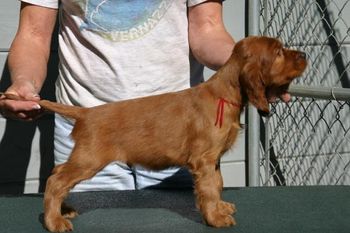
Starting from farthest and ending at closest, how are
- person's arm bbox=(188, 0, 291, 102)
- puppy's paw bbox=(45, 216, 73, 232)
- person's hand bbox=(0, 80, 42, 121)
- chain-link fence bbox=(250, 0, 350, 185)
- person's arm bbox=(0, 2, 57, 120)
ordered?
chain-link fence bbox=(250, 0, 350, 185) < person's arm bbox=(188, 0, 291, 102) < person's arm bbox=(0, 2, 57, 120) < person's hand bbox=(0, 80, 42, 121) < puppy's paw bbox=(45, 216, 73, 232)

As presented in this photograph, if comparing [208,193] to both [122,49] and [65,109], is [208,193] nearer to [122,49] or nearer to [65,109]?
[65,109]

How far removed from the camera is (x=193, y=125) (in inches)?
74.1

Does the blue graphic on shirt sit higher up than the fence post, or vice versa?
the blue graphic on shirt

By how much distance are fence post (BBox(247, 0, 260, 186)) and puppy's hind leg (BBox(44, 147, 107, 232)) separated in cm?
160

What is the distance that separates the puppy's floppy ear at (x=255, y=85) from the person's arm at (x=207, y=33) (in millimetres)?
385

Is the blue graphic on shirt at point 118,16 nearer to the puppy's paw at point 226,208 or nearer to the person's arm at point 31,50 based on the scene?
the person's arm at point 31,50

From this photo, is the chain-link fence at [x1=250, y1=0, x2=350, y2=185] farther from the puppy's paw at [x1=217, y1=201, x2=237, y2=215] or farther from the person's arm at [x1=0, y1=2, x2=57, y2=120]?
the puppy's paw at [x1=217, y1=201, x2=237, y2=215]

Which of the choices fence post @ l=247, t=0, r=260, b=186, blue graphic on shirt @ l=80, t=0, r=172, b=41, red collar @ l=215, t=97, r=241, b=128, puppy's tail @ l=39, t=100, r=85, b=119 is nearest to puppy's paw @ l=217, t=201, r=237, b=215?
red collar @ l=215, t=97, r=241, b=128

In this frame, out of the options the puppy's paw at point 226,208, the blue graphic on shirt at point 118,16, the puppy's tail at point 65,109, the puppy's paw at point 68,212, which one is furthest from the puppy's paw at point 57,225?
the blue graphic on shirt at point 118,16

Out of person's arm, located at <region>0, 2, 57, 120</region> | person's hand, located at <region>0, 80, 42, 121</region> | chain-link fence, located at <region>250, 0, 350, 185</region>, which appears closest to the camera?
person's hand, located at <region>0, 80, 42, 121</region>

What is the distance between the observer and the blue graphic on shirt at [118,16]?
2.33 m

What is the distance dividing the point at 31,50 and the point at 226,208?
Answer: 32.7 inches

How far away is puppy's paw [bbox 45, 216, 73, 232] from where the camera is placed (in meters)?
1.84

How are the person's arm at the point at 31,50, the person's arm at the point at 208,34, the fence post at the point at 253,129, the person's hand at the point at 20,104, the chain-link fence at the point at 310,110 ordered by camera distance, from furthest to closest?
the chain-link fence at the point at 310,110 < the fence post at the point at 253,129 < the person's arm at the point at 208,34 < the person's arm at the point at 31,50 < the person's hand at the point at 20,104
